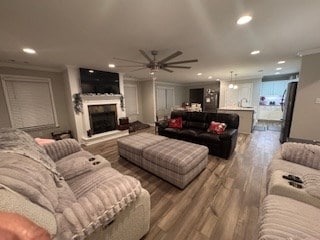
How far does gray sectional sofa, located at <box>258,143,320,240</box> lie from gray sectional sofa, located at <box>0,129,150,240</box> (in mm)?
1032

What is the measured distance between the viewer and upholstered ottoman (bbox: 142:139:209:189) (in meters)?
2.29

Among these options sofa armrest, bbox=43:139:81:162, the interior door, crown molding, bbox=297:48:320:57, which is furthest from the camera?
the interior door

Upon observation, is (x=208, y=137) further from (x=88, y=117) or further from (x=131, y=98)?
(x=131, y=98)

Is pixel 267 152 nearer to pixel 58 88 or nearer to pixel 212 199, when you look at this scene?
pixel 212 199

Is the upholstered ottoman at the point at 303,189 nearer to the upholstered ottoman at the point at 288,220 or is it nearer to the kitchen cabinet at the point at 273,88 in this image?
the upholstered ottoman at the point at 288,220

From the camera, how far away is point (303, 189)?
1.37m

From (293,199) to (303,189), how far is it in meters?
0.15

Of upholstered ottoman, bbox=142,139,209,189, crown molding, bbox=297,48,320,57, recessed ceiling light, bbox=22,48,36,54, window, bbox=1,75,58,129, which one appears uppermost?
recessed ceiling light, bbox=22,48,36,54

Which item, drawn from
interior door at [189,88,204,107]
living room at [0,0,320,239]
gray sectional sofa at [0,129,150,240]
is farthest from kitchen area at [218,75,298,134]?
gray sectional sofa at [0,129,150,240]

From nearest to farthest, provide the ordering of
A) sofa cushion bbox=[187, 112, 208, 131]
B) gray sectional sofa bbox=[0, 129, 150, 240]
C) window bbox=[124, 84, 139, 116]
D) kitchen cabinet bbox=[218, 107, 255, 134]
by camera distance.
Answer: gray sectional sofa bbox=[0, 129, 150, 240] < sofa cushion bbox=[187, 112, 208, 131] < kitchen cabinet bbox=[218, 107, 255, 134] < window bbox=[124, 84, 139, 116]

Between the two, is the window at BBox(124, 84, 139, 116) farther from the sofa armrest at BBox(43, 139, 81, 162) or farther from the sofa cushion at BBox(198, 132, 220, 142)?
the sofa armrest at BBox(43, 139, 81, 162)

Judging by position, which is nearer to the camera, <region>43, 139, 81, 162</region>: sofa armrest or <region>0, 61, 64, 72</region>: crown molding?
<region>43, 139, 81, 162</region>: sofa armrest

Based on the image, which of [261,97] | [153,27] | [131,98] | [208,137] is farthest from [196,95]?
[153,27]

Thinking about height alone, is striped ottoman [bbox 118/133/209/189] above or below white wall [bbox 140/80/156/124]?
below
